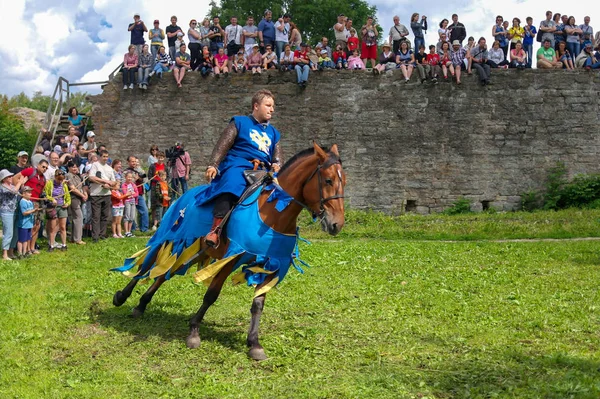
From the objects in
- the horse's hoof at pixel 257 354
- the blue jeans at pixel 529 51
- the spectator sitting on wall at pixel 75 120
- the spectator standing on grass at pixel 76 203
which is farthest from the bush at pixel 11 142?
the horse's hoof at pixel 257 354

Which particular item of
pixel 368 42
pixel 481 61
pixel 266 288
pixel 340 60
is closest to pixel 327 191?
pixel 266 288

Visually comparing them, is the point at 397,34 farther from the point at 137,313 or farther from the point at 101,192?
the point at 137,313

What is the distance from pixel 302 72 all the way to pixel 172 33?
4013mm

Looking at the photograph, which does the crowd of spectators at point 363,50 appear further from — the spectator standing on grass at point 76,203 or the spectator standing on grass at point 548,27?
the spectator standing on grass at point 76,203

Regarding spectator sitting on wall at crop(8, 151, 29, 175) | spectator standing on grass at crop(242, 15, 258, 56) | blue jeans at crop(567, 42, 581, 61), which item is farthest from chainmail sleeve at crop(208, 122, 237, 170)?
blue jeans at crop(567, 42, 581, 61)

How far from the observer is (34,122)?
135ft

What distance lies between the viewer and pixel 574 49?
1948 centimetres

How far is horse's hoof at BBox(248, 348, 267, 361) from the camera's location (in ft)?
20.6

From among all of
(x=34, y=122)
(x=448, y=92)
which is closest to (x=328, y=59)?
(x=448, y=92)

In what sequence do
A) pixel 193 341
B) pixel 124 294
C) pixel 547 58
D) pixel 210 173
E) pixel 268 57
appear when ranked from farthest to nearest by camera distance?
pixel 268 57 < pixel 547 58 < pixel 124 294 < pixel 210 173 < pixel 193 341

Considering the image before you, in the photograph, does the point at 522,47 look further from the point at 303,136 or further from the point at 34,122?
the point at 34,122

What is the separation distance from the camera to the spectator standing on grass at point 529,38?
19.2 metres

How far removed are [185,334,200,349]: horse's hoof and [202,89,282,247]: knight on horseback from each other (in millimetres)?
942

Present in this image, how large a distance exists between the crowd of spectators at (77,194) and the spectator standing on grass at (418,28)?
24.2ft
